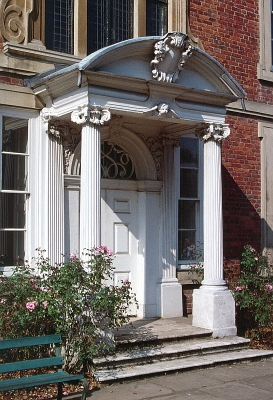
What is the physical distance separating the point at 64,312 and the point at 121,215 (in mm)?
3011

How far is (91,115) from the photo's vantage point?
8.15 m

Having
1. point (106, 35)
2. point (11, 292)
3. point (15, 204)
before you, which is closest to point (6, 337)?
point (11, 292)

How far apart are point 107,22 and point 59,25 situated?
2.90 ft

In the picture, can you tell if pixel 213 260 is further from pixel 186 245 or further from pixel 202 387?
pixel 202 387

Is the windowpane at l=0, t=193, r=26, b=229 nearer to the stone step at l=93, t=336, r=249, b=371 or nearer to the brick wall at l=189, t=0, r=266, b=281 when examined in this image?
the stone step at l=93, t=336, r=249, b=371

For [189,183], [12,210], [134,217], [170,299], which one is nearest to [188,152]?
[189,183]

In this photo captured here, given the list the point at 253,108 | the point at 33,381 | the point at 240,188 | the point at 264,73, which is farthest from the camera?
the point at 264,73

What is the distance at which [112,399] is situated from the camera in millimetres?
6918

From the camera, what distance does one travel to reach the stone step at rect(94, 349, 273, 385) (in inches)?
298

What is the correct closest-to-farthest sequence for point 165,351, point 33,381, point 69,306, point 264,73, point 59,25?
point 33,381, point 69,306, point 165,351, point 59,25, point 264,73

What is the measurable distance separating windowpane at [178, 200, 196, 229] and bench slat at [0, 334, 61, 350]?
15.0 ft

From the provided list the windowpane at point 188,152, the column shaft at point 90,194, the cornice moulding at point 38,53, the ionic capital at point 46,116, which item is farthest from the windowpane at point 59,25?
the windowpane at point 188,152

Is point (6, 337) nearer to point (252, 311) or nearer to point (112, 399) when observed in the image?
point (112, 399)

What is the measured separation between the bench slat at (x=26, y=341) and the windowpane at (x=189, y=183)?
4803 millimetres
